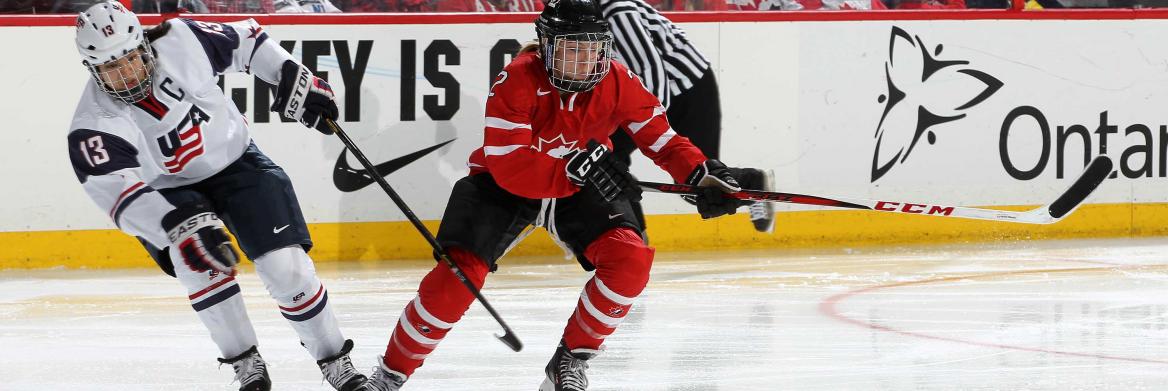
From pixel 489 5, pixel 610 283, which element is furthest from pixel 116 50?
pixel 489 5

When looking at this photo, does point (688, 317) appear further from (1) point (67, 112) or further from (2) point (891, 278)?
(1) point (67, 112)

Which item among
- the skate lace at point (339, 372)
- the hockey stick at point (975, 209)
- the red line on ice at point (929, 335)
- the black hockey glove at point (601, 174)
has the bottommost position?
the red line on ice at point (929, 335)

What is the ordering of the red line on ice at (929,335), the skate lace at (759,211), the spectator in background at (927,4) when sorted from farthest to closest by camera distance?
the spectator in background at (927,4), the skate lace at (759,211), the red line on ice at (929,335)

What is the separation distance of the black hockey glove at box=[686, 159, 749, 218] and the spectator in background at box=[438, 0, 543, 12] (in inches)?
117

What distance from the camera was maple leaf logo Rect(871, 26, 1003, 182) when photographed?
6.46 meters

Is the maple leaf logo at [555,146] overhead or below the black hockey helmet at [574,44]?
below

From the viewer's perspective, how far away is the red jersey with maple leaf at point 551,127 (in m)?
3.08

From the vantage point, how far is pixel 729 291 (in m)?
5.09

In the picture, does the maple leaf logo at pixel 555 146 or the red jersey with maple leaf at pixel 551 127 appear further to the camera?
the maple leaf logo at pixel 555 146

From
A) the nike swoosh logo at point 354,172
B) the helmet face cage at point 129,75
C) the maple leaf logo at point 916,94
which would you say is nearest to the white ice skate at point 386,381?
the helmet face cage at point 129,75

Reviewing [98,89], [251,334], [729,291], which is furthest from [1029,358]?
[98,89]

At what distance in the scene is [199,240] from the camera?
9.59 feet

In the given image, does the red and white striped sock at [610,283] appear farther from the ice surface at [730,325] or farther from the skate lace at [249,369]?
the skate lace at [249,369]

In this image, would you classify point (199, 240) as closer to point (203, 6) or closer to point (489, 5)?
point (203, 6)
